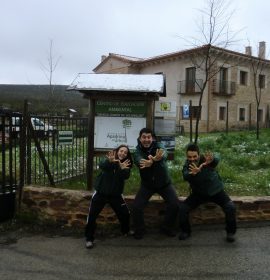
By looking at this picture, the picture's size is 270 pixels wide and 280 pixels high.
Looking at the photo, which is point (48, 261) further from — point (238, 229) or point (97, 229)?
point (238, 229)

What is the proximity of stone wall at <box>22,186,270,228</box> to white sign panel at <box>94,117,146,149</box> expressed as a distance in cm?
92

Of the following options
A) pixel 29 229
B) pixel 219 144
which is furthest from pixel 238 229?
pixel 219 144

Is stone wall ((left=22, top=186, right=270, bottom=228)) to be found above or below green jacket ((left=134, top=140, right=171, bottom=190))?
below

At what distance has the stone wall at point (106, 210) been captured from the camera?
588cm

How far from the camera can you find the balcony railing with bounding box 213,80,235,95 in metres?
31.5

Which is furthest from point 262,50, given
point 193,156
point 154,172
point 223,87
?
point 154,172

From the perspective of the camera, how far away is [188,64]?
105 feet

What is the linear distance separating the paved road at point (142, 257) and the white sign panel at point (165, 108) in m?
1.84

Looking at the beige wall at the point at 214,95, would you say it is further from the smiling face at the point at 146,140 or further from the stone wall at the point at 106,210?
the smiling face at the point at 146,140

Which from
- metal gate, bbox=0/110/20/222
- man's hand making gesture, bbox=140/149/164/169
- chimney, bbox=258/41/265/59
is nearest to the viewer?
man's hand making gesture, bbox=140/149/164/169

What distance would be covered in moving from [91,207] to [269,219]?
257 centimetres

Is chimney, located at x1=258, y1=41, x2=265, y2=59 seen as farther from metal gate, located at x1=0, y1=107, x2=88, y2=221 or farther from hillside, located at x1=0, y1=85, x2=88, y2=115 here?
metal gate, located at x1=0, y1=107, x2=88, y2=221

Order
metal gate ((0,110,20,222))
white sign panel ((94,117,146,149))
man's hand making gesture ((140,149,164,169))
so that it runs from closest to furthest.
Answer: man's hand making gesture ((140,149,164,169)) → metal gate ((0,110,20,222)) → white sign panel ((94,117,146,149))

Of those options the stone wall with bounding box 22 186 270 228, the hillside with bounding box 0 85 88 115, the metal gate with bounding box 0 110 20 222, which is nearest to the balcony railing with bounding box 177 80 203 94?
the hillside with bounding box 0 85 88 115
